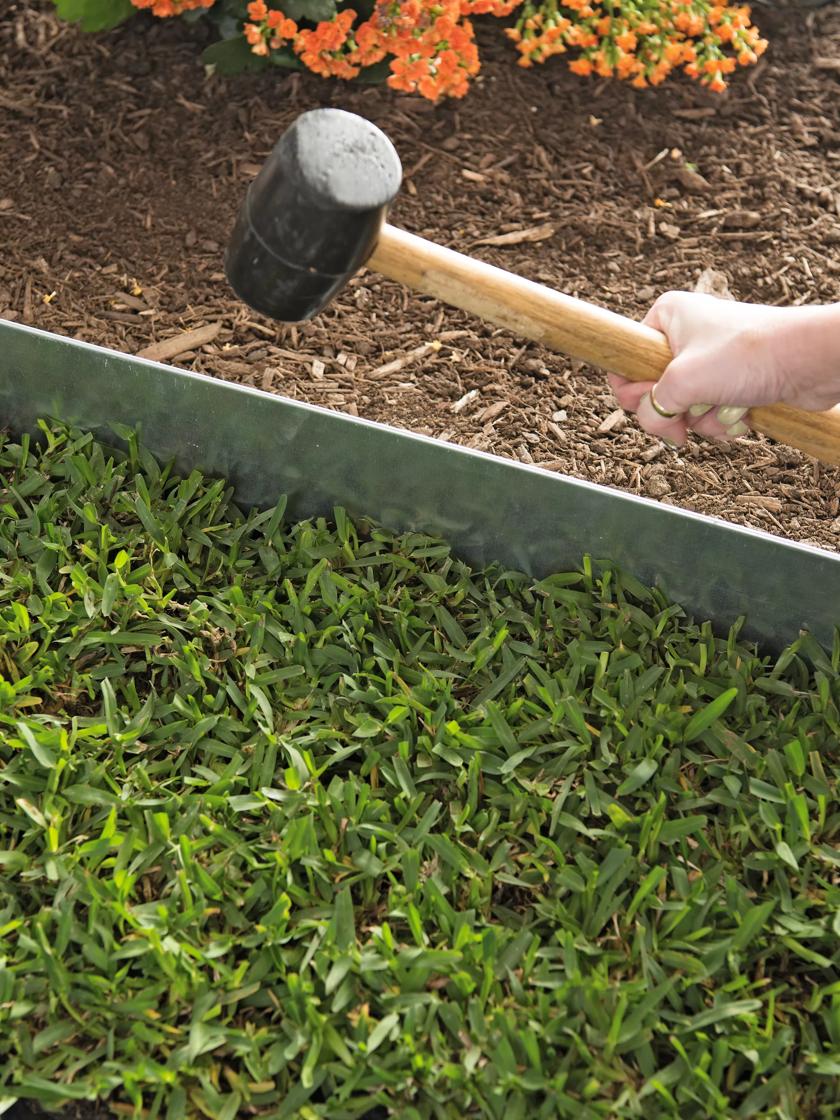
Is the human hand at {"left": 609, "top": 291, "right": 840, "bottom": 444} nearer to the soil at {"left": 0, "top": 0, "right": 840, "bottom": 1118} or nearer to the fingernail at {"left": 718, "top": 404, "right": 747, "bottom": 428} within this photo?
the fingernail at {"left": 718, "top": 404, "right": 747, "bottom": 428}

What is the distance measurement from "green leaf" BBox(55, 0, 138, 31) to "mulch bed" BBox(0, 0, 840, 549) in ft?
0.49

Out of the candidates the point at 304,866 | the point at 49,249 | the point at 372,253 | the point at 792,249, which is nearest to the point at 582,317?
the point at 372,253

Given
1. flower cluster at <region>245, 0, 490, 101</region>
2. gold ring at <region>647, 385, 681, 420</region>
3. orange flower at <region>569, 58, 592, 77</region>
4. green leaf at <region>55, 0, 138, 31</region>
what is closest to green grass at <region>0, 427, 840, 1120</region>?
gold ring at <region>647, 385, 681, 420</region>

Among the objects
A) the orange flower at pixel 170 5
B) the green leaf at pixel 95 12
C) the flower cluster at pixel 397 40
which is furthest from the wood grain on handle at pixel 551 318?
the green leaf at pixel 95 12

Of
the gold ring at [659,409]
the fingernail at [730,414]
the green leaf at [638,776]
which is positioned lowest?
the green leaf at [638,776]

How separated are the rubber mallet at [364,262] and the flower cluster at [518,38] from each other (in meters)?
1.17

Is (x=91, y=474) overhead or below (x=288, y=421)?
below

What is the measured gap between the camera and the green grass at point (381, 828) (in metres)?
1.44

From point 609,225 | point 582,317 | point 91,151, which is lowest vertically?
point 91,151

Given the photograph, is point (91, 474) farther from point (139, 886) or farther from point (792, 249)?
point (792, 249)

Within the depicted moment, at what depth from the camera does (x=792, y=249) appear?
2.67 m

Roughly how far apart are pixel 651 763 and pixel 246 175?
1769 mm

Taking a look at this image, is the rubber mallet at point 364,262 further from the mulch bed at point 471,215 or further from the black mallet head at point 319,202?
the mulch bed at point 471,215

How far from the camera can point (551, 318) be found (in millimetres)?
1619
